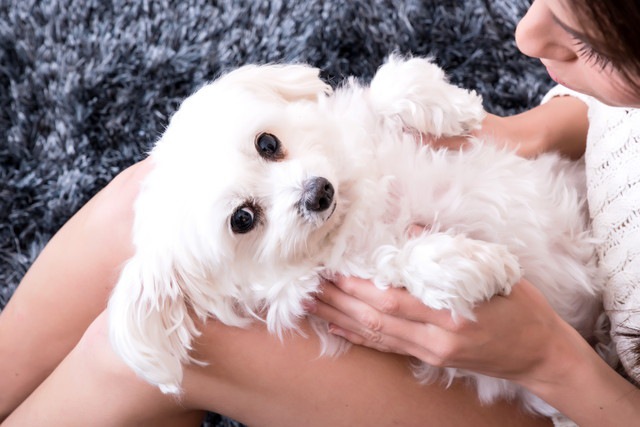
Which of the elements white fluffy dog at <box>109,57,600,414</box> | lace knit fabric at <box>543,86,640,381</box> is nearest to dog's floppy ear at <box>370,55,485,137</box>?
white fluffy dog at <box>109,57,600,414</box>

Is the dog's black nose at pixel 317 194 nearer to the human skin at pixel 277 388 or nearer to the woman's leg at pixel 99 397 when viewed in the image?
the human skin at pixel 277 388

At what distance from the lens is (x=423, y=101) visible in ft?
4.59

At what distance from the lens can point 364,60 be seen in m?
1.99

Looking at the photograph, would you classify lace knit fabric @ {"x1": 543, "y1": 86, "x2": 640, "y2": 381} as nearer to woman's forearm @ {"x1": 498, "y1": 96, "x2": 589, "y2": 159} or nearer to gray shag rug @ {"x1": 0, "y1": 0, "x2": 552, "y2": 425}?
woman's forearm @ {"x1": 498, "y1": 96, "x2": 589, "y2": 159}

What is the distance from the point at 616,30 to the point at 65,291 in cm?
122

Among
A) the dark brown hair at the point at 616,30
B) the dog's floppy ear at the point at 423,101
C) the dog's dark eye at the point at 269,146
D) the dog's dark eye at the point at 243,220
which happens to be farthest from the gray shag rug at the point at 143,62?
the dark brown hair at the point at 616,30

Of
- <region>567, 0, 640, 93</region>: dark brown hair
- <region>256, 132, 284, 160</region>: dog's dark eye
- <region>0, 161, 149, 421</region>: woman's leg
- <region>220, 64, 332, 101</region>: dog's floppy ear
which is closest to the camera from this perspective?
<region>567, 0, 640, 93</region>: dark brown hair

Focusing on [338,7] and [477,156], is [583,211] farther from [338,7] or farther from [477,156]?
[338,7]

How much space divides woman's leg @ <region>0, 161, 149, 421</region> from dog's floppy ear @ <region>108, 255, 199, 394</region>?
0.28m

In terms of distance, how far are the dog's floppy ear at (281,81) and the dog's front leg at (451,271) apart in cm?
40

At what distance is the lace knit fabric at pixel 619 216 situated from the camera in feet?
3.85

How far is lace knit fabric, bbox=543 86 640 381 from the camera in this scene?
1175 mm

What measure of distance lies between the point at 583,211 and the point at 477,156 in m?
0.25

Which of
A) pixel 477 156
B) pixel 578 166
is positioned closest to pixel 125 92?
pixel 477 156
